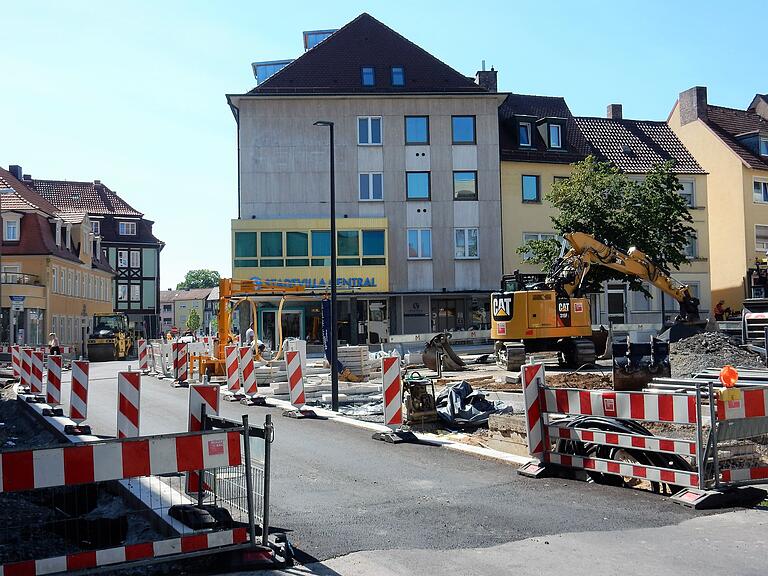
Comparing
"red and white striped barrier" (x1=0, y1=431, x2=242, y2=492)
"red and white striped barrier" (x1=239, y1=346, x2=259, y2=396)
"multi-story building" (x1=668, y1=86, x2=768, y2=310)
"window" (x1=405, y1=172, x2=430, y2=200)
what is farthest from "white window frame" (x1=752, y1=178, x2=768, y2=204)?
"red and white striped barrier" (x1=0, y1=431, x2=242, y2=492)

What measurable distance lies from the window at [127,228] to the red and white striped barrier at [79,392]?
6590cm

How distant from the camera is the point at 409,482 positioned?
30.2 feet

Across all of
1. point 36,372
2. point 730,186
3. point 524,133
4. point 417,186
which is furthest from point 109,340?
point 730,186

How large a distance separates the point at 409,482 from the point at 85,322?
2142 inches

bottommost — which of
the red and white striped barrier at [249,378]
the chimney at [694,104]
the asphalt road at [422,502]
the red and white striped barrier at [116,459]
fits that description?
the asphalt road at [422,502]

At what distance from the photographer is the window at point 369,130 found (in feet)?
143

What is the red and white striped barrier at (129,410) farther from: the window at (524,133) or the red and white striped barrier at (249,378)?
the window at (524,133)

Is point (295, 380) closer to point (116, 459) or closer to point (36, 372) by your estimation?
point (36, 372)

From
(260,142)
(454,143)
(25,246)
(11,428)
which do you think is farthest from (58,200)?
(11,428)

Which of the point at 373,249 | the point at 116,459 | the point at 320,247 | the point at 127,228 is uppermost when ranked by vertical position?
the point at 127,228

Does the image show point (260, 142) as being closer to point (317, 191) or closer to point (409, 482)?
point (317, 191)

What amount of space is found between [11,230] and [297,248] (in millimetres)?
20960

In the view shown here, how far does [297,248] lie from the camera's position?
42219 millimetres

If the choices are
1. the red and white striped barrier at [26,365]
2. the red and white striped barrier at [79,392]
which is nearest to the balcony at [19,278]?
the red and white striped barrier at [26,365]
